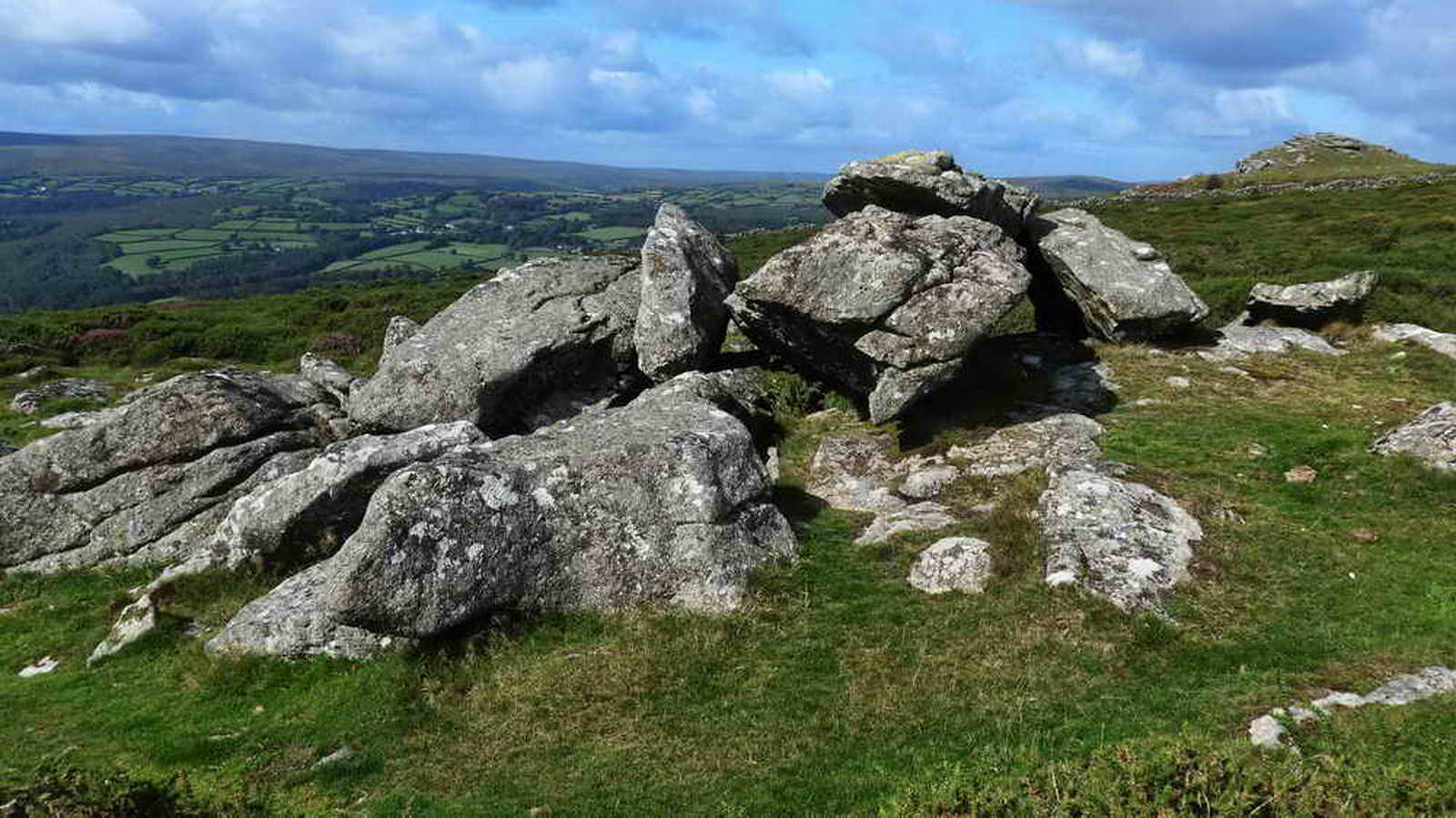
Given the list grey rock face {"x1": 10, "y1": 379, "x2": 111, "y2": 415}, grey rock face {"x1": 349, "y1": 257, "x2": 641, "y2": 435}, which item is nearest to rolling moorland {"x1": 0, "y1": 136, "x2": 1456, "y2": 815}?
grey rock face {"x1": 349, "y1": 257, "x2": 641, "y2": 435}

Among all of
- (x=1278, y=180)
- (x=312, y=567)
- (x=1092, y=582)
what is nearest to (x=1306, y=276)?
(x=1092, y=582)

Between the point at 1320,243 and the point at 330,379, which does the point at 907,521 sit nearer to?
the point at 330,379

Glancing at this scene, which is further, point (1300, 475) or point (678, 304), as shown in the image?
point (678, 304)

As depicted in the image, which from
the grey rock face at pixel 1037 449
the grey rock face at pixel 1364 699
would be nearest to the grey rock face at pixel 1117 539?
the grey rock face at pixel 1037 449

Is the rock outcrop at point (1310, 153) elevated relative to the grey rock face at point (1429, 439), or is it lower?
elevated

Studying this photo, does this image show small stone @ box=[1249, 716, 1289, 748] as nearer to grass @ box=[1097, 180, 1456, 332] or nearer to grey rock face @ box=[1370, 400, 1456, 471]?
grey rock face @ box=[1370, 400, 1456, 471]

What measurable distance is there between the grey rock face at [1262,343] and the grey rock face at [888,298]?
9658mm

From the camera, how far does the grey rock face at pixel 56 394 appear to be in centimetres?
3653

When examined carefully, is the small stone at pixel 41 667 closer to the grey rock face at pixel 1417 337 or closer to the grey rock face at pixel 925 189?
the grey rock face at pixel 925 189

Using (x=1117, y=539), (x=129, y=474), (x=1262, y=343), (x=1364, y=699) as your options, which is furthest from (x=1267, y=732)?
(x=129, y=474)

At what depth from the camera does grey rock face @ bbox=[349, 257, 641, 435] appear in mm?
22516

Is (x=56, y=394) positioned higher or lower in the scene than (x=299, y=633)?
lower

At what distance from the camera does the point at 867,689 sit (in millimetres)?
12141

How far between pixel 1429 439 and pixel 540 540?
Answer: 19.8 metres
